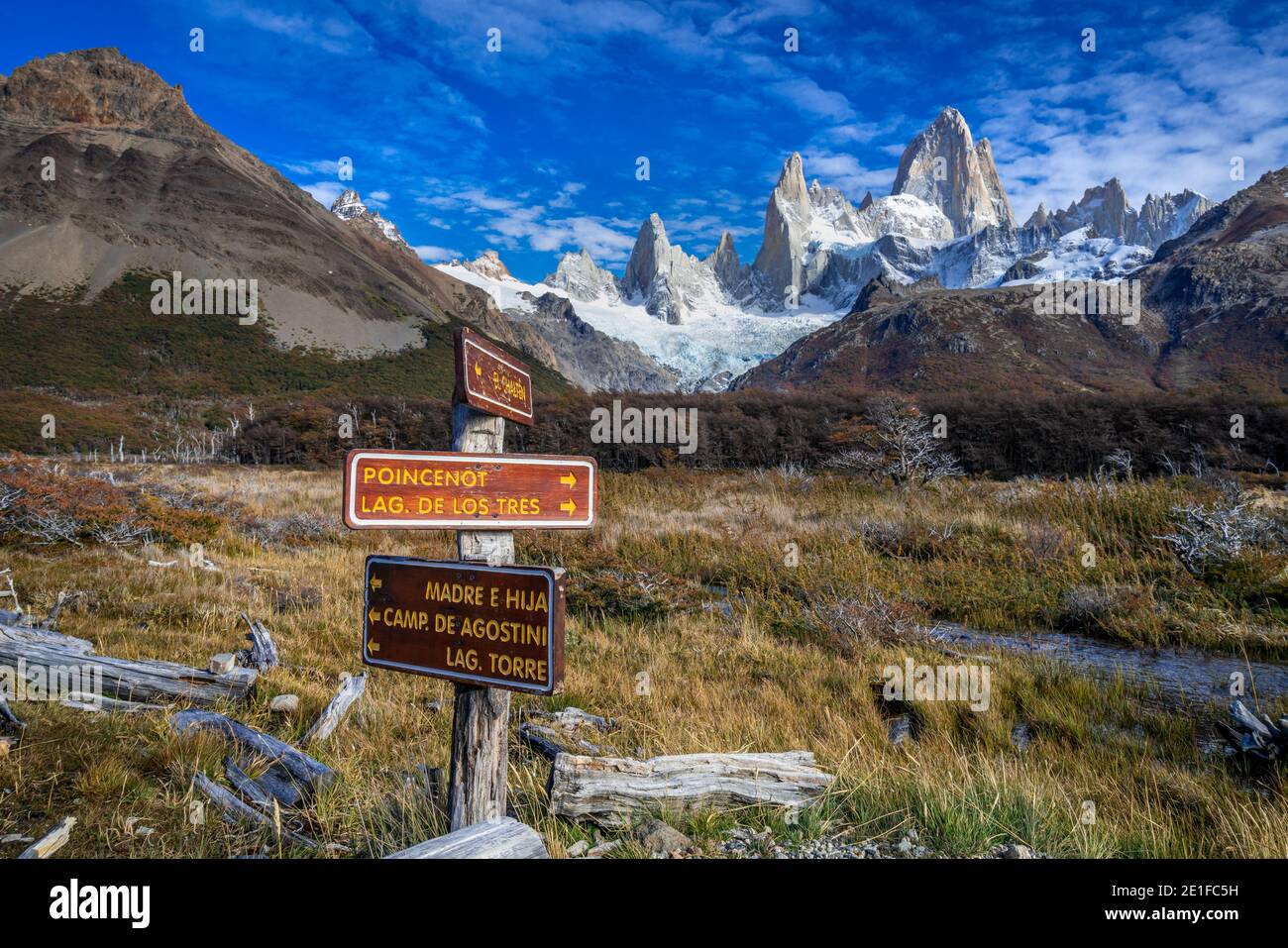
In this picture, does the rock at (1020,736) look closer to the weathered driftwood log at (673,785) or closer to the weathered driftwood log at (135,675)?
the weathered driftwood log at (673,785)

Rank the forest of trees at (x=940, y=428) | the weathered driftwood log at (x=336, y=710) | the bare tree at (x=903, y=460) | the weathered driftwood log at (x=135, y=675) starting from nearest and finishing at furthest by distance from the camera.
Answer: the weathered driftwood log at (x=336, y=710)
the weathered driftwood log at (x=135, y=675)
the bare tree at (x=903, y=460)
the forest of trees at (x=940, y=428)

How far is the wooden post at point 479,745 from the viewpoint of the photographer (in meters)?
2.63

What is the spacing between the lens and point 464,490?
101 inches

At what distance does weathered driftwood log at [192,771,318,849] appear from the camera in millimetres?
2817

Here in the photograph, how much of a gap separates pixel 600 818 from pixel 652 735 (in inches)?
50.9

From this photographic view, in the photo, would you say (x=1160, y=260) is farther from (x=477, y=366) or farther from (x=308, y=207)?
(x=308, y=207)

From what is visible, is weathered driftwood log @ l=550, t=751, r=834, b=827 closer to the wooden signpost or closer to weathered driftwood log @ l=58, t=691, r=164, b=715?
the wooden signpost

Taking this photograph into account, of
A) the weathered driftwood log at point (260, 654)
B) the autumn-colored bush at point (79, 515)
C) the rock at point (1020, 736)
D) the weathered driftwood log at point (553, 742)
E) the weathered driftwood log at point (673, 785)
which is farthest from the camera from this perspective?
the autumn-colored bush at point (79, 515)

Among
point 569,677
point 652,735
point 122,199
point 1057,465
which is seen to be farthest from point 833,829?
point 122,199

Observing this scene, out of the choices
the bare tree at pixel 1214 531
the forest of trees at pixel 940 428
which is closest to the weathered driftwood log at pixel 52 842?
the bare tree at pixel 1214 531

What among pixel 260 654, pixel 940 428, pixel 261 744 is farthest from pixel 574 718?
pixel 940 428

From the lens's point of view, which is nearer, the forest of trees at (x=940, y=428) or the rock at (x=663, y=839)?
the rock at (x=663, y=839)

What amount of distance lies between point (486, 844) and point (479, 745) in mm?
437

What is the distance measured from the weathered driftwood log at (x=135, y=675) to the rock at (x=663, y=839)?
3.23 meters
